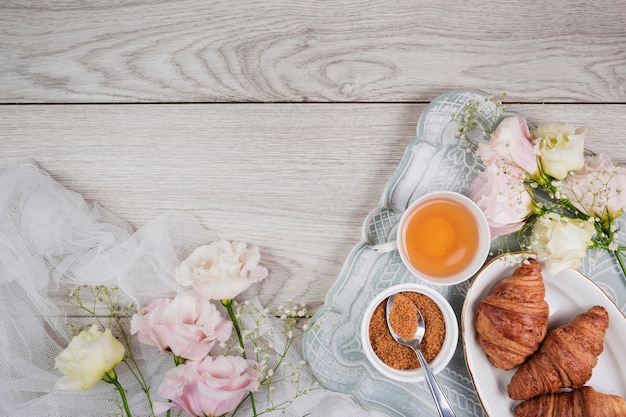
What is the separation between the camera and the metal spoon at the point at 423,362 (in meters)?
0.96

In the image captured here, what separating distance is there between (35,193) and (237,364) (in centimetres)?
59

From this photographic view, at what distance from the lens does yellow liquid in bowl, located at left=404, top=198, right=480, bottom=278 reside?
1007mm

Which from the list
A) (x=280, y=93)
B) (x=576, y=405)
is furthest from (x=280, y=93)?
(x=576, y=405)

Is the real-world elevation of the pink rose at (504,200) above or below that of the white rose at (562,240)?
above

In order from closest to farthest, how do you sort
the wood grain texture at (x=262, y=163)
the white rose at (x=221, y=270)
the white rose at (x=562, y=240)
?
the white rose at (x=562, y=240), the white rose at (x=221, y=270), the wood grain texture at (x=262, y=163)

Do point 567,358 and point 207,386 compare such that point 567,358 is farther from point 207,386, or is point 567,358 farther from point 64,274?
point 64,274

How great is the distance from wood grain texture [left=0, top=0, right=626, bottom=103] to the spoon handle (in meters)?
0.58

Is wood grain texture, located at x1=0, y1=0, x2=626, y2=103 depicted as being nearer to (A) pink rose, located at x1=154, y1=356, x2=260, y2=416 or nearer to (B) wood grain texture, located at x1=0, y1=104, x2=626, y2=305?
(B) wood grain texture, located at x1=0, y1=104, x2=626, y2=305

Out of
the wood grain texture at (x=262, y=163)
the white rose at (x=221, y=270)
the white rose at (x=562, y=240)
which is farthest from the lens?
the wood grain texture at (x=262, y=163)

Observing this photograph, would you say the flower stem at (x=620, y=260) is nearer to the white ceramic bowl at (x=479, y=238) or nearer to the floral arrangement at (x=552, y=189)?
the floral arrangement at (x=552, y=189)

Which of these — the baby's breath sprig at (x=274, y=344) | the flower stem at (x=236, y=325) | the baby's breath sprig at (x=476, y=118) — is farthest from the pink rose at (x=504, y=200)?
the flower stem at (x=236, y=325)

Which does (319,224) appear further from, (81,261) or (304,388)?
(81,261)

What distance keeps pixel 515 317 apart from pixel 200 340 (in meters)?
0.62

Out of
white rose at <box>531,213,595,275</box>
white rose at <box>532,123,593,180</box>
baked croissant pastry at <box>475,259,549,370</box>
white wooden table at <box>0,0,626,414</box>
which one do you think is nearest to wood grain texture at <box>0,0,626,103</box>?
white wooden table at <box>0,0,626,414</box>
